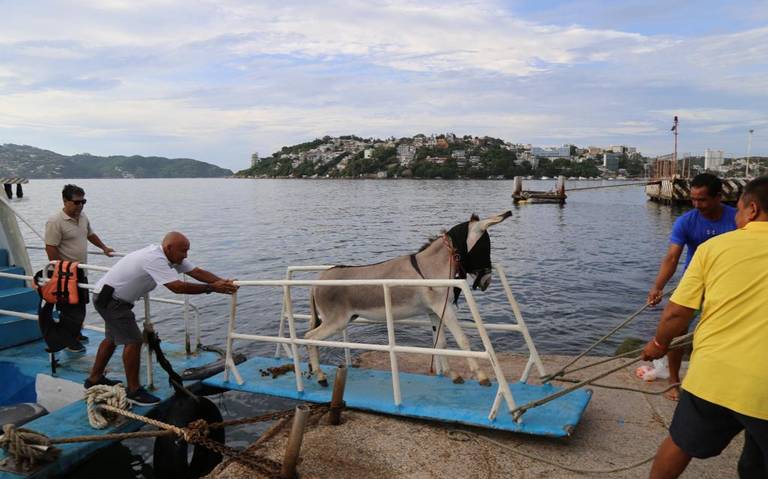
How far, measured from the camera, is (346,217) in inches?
1959

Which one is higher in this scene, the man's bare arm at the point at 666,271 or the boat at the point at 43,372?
the man's bare arm at the point at 666,271

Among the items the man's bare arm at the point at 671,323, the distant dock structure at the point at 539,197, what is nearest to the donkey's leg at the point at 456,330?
the man's bare arm at the point at 671,323

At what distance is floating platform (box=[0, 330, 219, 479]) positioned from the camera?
5.36 metres

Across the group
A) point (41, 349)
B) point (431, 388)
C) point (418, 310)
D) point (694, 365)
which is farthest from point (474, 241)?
point (41, 349)

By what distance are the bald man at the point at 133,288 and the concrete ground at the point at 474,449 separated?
182cm

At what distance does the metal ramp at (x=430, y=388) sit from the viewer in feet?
17.1

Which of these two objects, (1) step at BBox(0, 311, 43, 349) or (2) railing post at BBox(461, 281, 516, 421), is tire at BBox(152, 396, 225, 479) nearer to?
(2) railing post at BBox(461, 281, 516, 421)

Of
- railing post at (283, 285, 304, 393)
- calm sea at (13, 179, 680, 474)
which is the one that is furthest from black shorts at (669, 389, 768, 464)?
calm sea at (13, 179, 680, 474)

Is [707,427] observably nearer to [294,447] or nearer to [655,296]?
[655,296]

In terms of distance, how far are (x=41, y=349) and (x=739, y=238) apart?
9308 mm

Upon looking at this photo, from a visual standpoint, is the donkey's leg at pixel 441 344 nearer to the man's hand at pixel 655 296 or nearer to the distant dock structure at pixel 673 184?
the man's hand at pixel 655 296

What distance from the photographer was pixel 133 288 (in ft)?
19.9

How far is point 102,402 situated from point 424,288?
148 inches

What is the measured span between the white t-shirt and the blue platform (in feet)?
5.42
